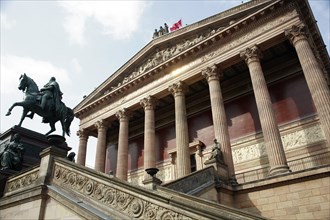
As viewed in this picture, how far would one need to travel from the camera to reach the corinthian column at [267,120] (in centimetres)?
1345

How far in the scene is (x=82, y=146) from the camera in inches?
1033

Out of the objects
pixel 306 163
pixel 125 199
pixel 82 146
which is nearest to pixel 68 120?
pixel 125 199

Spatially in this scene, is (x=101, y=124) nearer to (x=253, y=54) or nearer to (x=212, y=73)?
(x=212, y=73)

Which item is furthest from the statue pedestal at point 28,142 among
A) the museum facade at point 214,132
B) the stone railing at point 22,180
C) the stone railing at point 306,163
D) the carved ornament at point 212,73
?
the stone railing at point 306,163

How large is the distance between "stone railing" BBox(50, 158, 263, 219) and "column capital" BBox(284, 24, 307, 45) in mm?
12446

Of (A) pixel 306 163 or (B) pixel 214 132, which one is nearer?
(A) pixel 306 163

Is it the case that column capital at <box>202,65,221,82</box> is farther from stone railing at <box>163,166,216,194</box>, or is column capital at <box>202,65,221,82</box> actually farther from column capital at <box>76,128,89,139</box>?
column capital at <box>76,128,89,139</box>

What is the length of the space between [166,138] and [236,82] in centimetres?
778

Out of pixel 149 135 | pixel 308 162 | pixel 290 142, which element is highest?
pixel 149 135

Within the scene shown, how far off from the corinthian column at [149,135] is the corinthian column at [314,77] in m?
10.9

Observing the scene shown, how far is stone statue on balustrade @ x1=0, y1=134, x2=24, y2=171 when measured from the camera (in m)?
9.05

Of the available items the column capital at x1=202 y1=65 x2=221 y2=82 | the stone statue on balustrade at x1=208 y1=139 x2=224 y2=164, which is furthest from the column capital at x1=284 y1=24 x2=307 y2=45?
the stone statue on balustrade at x1=208 y1=139 x2=224 y2=164

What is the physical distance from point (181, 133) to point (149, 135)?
3223 millimetres

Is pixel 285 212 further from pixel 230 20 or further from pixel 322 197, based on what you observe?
pixel 230 20
